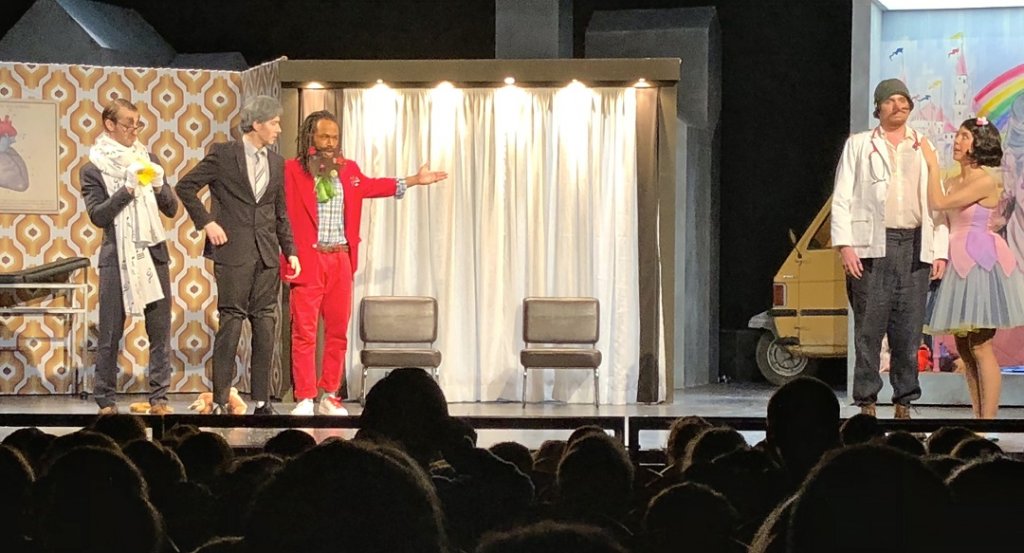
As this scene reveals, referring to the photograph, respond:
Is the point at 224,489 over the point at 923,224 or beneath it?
beneath

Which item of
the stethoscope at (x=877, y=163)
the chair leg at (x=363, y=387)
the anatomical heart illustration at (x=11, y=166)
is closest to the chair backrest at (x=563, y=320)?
the chair leg at (x=363, y=387)

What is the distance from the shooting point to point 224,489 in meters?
1.65

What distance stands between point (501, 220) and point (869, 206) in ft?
10.9

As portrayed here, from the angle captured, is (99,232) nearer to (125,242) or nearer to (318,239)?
(318,239)

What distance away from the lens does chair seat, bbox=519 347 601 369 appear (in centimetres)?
753

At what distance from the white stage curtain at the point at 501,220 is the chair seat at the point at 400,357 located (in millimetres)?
422

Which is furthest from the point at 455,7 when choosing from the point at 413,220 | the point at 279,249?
the point at 279,249

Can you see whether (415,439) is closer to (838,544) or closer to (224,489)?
(224,489)

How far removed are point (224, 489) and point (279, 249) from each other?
409 centimetres

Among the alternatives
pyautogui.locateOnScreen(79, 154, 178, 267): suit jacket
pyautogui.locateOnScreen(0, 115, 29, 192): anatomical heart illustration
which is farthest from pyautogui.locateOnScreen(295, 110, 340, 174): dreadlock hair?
pyautogui.locateOnScreen(0, 115, 29, 192): anatomical heart illustration

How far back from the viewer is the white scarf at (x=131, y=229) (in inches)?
205

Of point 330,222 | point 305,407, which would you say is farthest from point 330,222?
point 305,407

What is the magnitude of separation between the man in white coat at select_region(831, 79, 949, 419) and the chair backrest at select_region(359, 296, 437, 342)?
129 inches

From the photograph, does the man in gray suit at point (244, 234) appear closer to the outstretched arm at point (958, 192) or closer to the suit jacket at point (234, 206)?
the suit jacket at point (234, 206)
